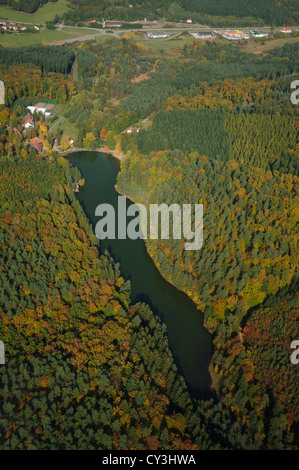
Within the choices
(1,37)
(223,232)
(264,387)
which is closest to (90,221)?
(223,232)

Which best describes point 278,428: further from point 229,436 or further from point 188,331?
point 188,331

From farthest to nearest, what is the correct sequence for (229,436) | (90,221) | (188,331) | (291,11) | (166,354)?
1. (291,11)
2. (90,221)
3. (188,331)
4. (166,354)
5. (229,436)

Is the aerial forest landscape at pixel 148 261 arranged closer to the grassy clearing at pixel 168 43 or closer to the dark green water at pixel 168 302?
the dark green water at pixel 168 302

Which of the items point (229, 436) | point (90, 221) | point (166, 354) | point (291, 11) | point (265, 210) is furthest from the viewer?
point (291, 11)

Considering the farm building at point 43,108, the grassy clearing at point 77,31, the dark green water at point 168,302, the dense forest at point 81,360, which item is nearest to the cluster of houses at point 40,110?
the farm building at point 43,108

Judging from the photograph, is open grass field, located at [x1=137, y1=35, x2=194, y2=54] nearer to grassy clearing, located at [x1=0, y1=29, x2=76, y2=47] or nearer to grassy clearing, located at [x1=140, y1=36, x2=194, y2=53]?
grassy clearing, located at [x1=140, y1=36, x2=194, y2=53]

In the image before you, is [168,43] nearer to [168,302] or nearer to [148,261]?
[148,261]
